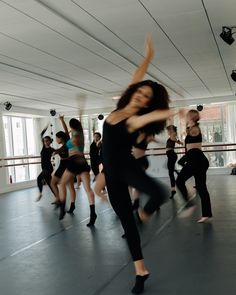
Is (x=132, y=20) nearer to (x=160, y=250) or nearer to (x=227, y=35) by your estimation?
(x=227, y=35)

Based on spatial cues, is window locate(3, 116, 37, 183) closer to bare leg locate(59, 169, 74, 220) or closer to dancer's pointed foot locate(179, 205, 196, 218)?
bare leg locate(59, 169, 74, 220)

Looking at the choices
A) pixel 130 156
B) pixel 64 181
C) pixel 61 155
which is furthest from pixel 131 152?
pixel 61 155

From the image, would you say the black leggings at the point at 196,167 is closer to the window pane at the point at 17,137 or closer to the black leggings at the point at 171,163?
the black leggings at the point at 171,163

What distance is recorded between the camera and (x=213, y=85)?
34.0ft

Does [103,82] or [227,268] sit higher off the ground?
[103,82]

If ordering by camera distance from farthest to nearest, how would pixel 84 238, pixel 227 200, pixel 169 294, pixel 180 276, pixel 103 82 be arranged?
pixel 103 82
pixel 227 200
pixel 84 238
pixel 180 276
pixel 169 294

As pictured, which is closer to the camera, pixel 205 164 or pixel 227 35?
pixel 205 164

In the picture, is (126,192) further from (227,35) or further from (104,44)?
(104,44)

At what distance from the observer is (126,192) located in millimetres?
2707

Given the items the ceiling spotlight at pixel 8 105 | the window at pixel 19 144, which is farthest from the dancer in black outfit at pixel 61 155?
the window at pixel 19 144

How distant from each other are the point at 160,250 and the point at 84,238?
1045 mm

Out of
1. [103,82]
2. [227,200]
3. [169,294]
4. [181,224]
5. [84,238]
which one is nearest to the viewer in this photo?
[169,294]

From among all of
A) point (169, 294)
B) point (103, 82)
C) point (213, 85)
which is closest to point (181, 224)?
point (169, 294)

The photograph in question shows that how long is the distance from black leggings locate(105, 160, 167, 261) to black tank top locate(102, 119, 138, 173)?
55mm
